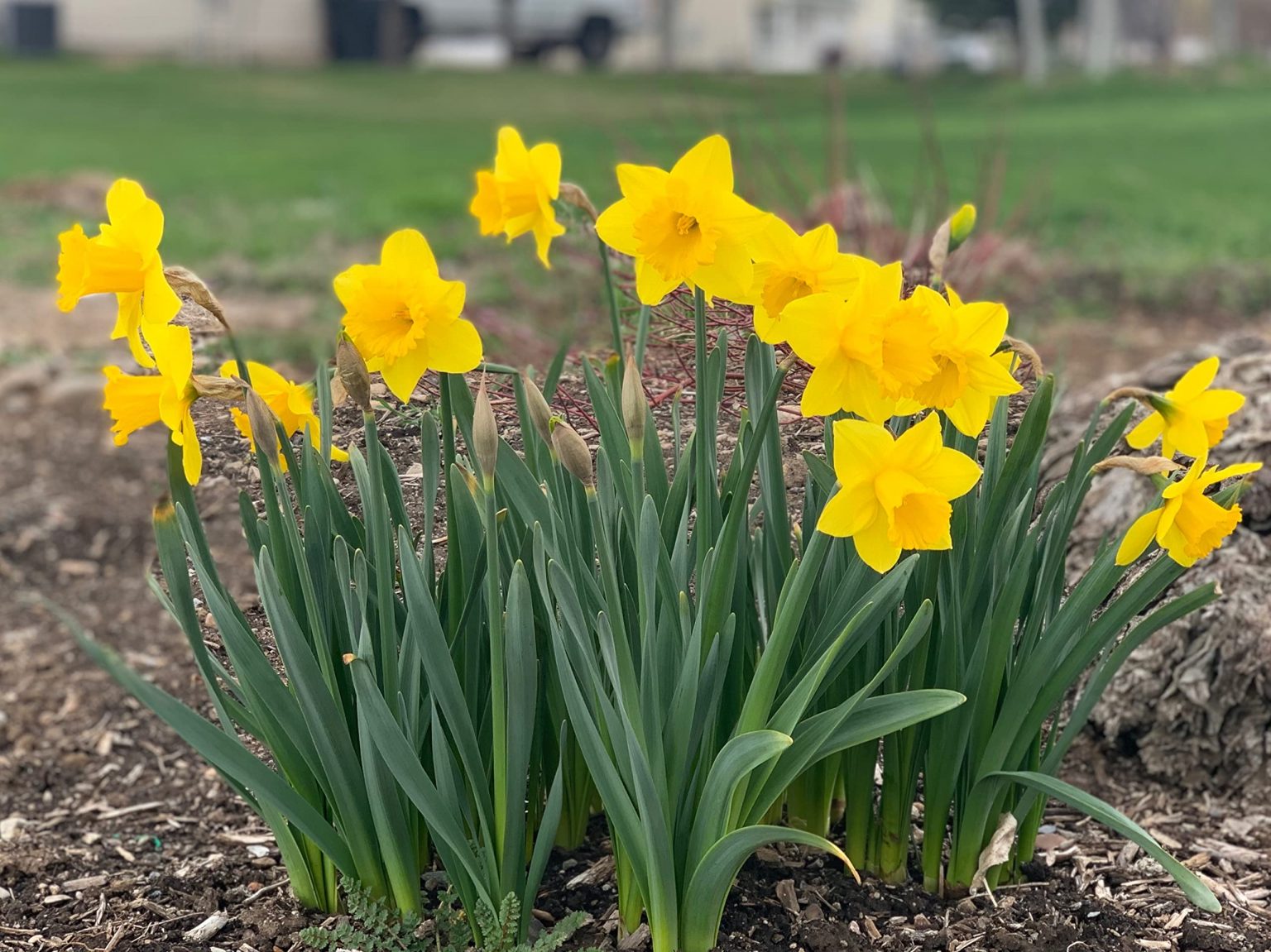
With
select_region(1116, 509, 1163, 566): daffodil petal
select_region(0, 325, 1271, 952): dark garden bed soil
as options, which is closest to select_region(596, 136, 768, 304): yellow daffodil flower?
select_region(1116, 509, 1163, 566): daffodil petal

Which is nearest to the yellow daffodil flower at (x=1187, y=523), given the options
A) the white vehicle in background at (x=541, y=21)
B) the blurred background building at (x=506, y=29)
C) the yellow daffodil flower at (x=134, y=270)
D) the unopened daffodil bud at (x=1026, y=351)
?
the unopened daffodil bud at (x=1026, y=351)

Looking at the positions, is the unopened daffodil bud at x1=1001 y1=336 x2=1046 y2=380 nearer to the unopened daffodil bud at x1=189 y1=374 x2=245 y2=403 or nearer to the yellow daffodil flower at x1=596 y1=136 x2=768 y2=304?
the yellow daffodil flower at x1=596 y1=136 x2=768 y2=304

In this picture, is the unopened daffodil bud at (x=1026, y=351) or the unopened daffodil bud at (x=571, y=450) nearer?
the unopened daffodil bud at (x=571, y=450)

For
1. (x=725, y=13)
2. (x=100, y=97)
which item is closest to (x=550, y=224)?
(x=100, y=97)

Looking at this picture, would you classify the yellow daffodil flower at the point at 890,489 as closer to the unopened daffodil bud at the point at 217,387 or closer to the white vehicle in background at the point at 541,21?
the unopened daffodil bud at the point at 217,387

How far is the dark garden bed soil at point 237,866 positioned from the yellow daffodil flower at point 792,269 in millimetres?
698

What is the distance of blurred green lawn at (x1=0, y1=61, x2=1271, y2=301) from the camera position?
804cm

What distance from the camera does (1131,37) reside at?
1516 inches

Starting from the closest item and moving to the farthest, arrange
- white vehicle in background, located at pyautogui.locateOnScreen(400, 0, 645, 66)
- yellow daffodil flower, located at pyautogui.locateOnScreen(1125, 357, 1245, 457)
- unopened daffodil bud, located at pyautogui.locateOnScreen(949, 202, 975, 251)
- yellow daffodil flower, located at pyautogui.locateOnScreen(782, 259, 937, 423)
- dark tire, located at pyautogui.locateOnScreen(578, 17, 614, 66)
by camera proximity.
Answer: yellow daffodil flower, located at pyautogui.locateOnScreen(782, 259, 937, 423) < yellow daffodil flower, located at pyautogui.locateOnScreen(1125, 357, 1245, 457) < unopened daffodil bud, located at pyautogui.locateOnScreen(949, 202, 975, 251) < white vehicle in background, located at pyautogui.locateOnScreen(400, 0, 645, 66) < dark tire, located at pyautogui.locateOnScreen(578, 17, 614, 66)

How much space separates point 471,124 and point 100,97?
5376 mm

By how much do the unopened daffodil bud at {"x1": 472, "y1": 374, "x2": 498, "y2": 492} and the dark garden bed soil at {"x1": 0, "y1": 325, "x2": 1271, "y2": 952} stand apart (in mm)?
600

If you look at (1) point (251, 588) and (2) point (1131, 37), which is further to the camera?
(2) point (1131, 37)

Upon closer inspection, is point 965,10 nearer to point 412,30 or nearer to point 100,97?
point 412,30

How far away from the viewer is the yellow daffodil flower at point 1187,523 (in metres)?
1.51
